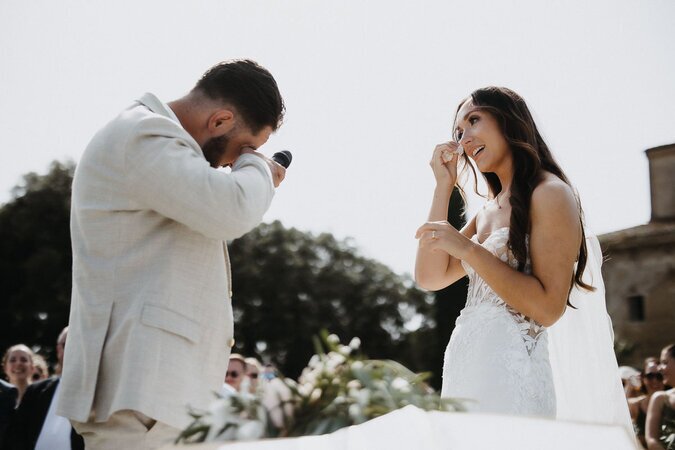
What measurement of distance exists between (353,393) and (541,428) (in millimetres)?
398

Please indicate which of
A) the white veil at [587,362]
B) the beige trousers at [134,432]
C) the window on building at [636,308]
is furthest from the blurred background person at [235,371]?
the window on building at [636,308]

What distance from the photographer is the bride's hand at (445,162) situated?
4.04m

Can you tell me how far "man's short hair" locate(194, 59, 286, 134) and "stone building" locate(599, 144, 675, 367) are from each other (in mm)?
27389

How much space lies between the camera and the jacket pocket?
2.62 meters

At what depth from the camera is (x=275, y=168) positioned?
10.1ft

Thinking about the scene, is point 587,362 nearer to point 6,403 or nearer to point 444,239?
point 444,239

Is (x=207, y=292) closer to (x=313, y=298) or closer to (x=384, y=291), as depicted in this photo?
(x=313, y=298)

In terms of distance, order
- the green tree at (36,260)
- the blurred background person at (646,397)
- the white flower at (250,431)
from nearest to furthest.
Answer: the white flower at (250,431), the blurred background person at (646,397), the green tree at (36,260)

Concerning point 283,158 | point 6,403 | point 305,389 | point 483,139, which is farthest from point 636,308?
point 305,389

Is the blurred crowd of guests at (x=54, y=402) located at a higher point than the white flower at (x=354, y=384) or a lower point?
lower

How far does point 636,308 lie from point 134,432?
98.8 ft

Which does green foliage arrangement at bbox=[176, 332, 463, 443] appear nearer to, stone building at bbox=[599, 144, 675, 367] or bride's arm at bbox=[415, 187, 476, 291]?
bride's arm at bbox=[415, 187, 476, 291]

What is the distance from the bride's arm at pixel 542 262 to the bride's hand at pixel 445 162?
1.98 feet

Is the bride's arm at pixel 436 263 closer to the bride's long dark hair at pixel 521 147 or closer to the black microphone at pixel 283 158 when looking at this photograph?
the bride's long dark hair at pixel 521 147
